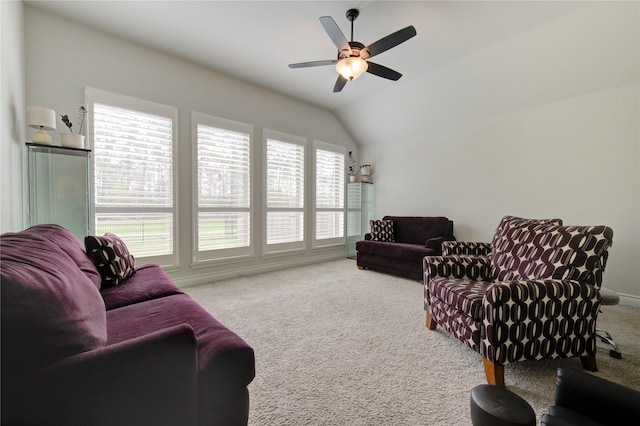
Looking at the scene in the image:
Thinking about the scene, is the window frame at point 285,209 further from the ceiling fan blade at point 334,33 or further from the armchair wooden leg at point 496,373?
the armchair wooden leg at point 496,373

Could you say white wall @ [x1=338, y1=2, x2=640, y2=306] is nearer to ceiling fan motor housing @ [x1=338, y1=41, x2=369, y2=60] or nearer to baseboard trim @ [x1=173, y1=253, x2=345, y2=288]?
ceiling fan motor housing @ [x1=338, y1=41, x2=369, y2=60]

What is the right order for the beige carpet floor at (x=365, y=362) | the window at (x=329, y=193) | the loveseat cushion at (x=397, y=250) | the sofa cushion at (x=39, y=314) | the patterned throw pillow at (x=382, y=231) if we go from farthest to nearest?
1. the window at (x=329, y=193)
2. the patterned throw pillow at (x=382, y=231)
3. the loveseat cushion at (x=397, y=250)
4. the beige carpet floor at (x=365, y=362)
5. the sofa cushion at (x=39, y=314)

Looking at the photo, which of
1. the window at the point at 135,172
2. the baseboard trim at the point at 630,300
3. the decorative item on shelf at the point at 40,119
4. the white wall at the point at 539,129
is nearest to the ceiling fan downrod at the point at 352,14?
the white wall at the point at 539,129

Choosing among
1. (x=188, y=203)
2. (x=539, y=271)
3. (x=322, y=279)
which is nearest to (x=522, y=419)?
(x=539, y=271)

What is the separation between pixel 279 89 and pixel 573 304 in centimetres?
446

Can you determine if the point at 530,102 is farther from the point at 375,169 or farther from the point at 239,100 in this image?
the point at 239,100

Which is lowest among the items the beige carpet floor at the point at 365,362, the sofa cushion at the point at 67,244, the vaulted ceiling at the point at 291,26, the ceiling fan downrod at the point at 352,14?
the beige carpet floor at the point at 365,362

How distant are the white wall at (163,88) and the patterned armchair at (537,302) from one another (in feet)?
10.5

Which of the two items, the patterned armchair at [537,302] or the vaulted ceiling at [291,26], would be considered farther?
the vaulted ceiling at [291,26]

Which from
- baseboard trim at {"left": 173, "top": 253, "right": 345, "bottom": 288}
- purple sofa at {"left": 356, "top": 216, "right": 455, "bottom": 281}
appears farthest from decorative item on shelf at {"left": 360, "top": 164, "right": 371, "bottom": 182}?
baseboard trim at {"left": 173, "top": 253, "right": 345, "bottom": 288}

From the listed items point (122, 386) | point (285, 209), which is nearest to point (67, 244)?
point (122, 386)

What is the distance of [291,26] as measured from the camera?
2.82 metres

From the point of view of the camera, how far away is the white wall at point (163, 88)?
2658 millimetres

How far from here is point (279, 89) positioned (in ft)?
14.2
